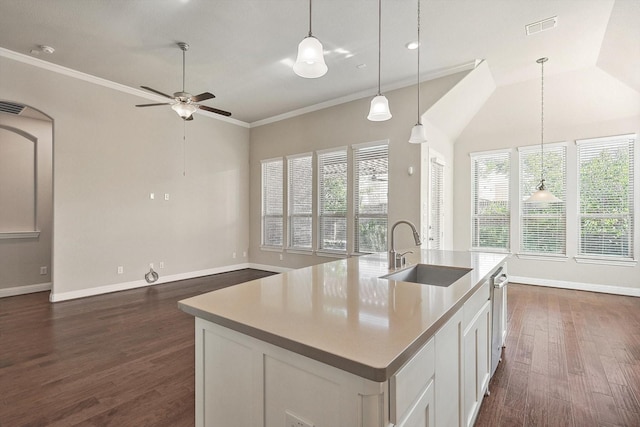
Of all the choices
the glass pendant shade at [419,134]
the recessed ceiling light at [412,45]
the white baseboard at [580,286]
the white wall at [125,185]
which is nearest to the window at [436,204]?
the white baseboard at [580,286]

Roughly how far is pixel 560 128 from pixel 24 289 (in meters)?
9.58

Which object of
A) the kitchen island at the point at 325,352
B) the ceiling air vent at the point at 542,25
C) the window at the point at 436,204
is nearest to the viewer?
the kitchen island at the point at 325,352

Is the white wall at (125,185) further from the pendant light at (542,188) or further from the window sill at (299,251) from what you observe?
the pendant light at (542,188)

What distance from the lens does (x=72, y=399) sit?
7.27ft

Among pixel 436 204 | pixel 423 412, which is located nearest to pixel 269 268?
pixel 436 204

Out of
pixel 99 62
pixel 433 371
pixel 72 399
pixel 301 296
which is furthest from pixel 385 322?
pixel 99 62

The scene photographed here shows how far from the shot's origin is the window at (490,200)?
20.1 feet

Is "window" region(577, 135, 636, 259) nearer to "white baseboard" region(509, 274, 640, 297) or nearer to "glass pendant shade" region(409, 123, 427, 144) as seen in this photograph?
"white baseboard" region(509, 274, 640, 297)

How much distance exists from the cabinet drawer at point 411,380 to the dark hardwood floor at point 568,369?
52.0 inches

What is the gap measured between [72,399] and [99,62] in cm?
426

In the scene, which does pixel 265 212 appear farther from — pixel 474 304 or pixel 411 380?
pixel 411 380

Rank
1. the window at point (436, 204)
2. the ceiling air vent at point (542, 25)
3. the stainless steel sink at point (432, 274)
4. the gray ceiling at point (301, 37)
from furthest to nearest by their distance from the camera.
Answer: the window at point (436, 204) < the ceiling air vent at point (542, 25) < the gray ceiling at point (301, 37) < the stainless steel sink at point (432, 274)

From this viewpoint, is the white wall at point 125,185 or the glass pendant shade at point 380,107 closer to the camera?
the glass pendant shade at point 380,107

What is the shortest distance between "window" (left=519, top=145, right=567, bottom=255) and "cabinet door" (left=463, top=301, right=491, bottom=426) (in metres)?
4.55
